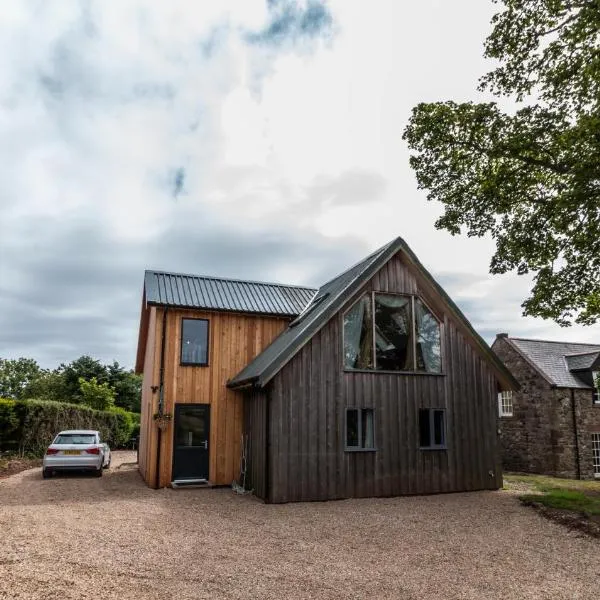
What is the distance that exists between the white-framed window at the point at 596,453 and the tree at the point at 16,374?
5892 centimetres

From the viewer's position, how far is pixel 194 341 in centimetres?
1588

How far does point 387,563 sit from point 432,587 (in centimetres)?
106

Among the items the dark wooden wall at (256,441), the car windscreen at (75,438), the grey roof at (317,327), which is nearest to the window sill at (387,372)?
the grey roof at (317,327)

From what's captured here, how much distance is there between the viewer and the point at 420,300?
49.6 feet

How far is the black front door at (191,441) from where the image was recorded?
588 inches

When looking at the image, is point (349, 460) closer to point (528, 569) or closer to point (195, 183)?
point (528, 569)

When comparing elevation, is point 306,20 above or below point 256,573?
above

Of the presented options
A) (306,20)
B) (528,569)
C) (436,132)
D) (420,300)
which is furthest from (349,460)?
(306,20)

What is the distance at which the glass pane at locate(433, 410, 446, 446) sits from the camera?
14.3 m

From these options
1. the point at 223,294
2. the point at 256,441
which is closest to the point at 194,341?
the point at 223,294

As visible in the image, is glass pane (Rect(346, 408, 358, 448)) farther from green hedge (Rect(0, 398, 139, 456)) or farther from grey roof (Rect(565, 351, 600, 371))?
grey roof (Rect(565, 351, 600, 371))

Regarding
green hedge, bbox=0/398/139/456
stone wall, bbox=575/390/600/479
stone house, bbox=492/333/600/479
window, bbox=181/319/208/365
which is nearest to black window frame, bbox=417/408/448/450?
window, bbox=181/319/208/365

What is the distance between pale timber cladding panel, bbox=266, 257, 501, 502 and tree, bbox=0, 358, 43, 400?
2293 inches

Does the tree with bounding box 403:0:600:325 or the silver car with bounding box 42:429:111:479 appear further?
the silver car with bounding box 42:429:111:479
